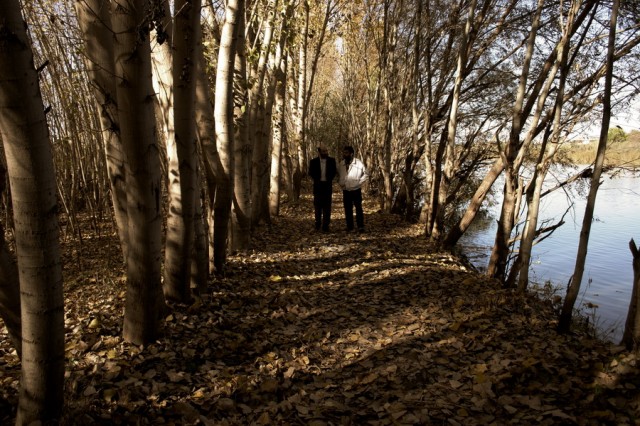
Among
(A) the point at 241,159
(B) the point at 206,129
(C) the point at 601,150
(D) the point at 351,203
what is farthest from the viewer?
(D) the point at 351,203

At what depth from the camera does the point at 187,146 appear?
13.2ft

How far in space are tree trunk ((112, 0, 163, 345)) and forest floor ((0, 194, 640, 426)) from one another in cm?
34

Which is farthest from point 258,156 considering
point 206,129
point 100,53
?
point 100,53

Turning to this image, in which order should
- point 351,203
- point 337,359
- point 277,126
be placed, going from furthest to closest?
1. point 277,126
2. point 351,203
3. point 337,359

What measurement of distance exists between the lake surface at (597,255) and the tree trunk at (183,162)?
5287 millimetres

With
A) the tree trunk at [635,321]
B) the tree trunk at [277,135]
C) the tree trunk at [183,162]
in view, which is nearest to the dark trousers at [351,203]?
the tree trunk at [277,135]

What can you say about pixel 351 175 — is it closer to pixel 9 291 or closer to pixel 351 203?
pixel 351 203

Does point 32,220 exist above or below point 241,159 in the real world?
below

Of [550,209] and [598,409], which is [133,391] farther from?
[550,209]

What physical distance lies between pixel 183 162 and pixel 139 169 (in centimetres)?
100

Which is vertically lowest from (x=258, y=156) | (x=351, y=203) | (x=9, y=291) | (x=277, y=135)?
(x=9, y=291)

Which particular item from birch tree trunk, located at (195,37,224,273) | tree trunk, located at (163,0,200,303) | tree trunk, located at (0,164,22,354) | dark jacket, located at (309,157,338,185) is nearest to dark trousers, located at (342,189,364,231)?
dark jacket, located at (309,157,338,185)

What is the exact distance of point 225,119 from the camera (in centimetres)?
520

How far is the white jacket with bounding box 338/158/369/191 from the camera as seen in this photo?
895 cm
